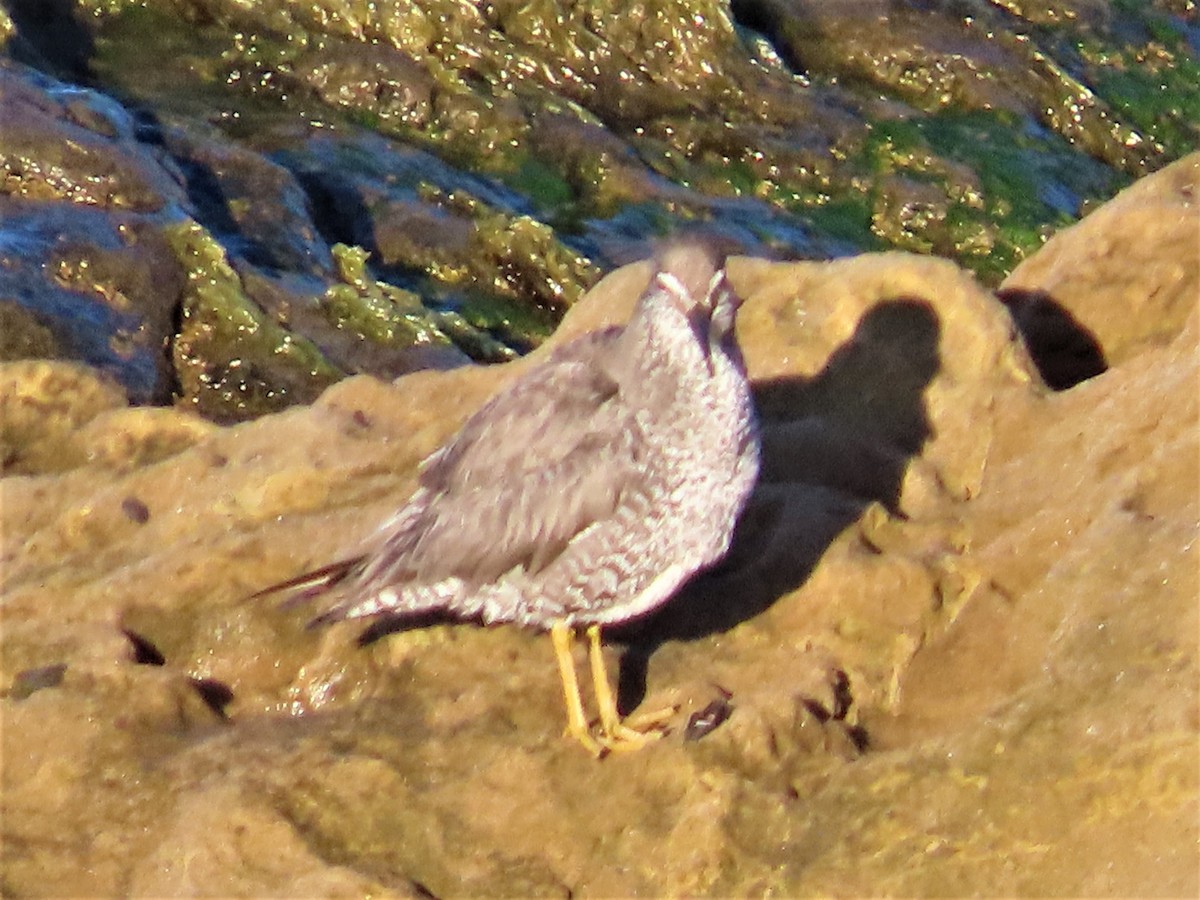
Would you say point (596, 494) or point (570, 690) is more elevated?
point (596, 494)

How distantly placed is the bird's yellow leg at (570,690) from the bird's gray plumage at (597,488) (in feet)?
0.18

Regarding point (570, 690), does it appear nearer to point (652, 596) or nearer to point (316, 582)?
point (652, 596)

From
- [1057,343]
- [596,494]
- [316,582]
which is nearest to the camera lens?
[596,494]

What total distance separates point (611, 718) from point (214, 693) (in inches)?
50.9

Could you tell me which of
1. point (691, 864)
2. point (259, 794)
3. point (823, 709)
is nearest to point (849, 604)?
point (823, 709)

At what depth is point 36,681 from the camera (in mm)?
4992

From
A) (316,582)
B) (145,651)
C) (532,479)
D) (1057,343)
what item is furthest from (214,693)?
(1057,343)

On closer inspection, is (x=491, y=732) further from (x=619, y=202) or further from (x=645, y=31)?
(x=645, y=31)

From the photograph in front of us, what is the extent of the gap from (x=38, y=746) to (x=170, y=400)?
14.6ft

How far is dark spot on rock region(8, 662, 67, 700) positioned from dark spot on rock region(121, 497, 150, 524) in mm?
927

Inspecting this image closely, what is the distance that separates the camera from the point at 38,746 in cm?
469

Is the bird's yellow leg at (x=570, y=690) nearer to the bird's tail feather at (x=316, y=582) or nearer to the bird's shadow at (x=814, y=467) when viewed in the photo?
the bird's shadow at (x=814, y=467)

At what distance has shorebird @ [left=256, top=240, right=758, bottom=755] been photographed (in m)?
4.91

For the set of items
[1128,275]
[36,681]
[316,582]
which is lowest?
[36,681]
